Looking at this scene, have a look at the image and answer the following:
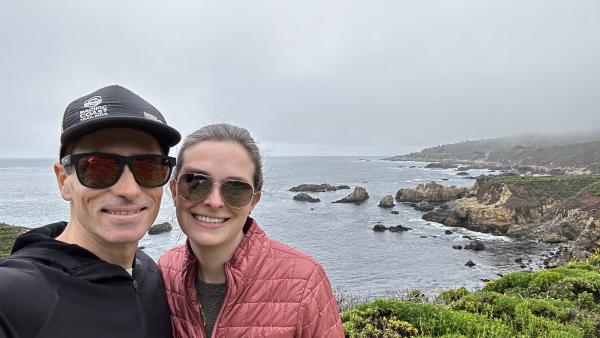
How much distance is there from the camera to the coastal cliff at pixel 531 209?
41625 millimetres

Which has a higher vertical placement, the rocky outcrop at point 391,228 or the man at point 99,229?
the man at point 99,229

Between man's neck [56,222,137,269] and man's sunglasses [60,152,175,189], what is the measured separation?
316 millimetres

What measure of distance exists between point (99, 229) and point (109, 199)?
0.60 ft

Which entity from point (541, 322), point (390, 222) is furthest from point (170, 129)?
point (390, 222)

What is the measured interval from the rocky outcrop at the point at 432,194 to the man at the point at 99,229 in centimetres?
6980

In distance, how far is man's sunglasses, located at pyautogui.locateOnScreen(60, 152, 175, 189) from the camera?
2271mm

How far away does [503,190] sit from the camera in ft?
168

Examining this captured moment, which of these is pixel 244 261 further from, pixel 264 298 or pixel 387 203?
pixel 387 203

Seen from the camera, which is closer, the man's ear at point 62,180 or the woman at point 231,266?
the man's ear at point 62,180

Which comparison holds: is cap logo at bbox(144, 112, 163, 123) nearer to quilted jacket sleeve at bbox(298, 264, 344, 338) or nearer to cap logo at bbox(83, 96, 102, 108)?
cap logo at bbox(83, 96, 102, 108)

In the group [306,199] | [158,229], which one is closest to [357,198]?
[306,199]

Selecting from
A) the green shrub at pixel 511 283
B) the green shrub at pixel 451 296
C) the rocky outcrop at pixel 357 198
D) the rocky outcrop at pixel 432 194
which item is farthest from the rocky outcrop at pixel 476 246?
the rocky outcrop at pixel 357 198

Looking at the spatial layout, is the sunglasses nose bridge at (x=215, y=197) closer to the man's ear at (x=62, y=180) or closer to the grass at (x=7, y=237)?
the man's ear at (x=62, y=180)

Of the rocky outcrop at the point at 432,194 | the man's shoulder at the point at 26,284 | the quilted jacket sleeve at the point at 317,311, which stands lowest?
the rocky outcrop at the point at 432,194
